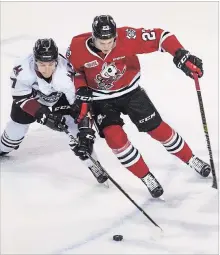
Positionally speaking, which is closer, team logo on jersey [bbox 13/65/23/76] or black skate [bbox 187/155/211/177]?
team logo on jersey [bbox 13/65/23/76]

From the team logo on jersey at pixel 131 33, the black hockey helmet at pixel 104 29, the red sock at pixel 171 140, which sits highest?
the black hockey helmet at pixel 104 29

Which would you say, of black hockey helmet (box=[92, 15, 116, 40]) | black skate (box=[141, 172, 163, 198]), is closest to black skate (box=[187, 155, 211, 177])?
black skate (box=[141, 172, 163, 198])

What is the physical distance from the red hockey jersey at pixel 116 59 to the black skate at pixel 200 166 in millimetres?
588

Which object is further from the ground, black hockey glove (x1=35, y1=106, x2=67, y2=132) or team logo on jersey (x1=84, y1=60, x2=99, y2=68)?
team logo on jersey (x1=84, y1=60, x2=99, y2=68)

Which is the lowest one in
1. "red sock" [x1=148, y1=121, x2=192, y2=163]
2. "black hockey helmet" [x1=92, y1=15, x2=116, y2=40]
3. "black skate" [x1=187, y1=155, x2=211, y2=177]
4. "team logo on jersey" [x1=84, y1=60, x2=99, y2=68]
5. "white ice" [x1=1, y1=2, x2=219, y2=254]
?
"white ice" [x1=1, y1=2, x2=219, y2=254]

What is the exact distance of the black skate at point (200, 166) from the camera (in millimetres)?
3328

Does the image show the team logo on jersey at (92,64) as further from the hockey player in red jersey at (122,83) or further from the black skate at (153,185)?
the black skate at (153,185)

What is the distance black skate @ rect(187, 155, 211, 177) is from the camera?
3328mm

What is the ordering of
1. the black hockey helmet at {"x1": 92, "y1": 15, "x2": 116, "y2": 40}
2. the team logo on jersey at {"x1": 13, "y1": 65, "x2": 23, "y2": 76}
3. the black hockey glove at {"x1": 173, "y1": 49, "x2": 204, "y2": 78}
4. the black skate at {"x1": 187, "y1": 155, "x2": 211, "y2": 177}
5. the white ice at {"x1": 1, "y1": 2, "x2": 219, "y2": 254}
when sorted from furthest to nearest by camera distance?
the black skate at {"x1": 187, "y1": 155, "x2": 211, "y2": 177} < the team logo on jersey at {"x1": 13, "y1": 65, "x2": 23, "y2": 76} < the black hockey glove at {"x1": 173, "y1": 49, "x2": 204, "y2": 78} < the black hockey helmet at {"x1": 92, "y1": 15, "x2": 116, "y2": 40} < the white ice at {"x1": 1, "y1": 2, "x2": 219, "y2": 254}

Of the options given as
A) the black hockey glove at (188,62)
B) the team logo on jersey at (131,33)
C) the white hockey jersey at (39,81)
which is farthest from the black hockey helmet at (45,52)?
the black hockey glove at (188,62)

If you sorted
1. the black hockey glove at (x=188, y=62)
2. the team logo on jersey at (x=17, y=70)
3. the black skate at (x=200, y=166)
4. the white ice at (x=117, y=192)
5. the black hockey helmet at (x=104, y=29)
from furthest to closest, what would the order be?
the black skate at (x=200, y=166) < the team logo on jersey at (x=17, y=70) < the black hockey glove at (x=188, y=62) < the black hockey helmet at (x=104, y=29) < the white ice at (x=117, y=192)

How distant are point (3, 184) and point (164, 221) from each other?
3.60 feet

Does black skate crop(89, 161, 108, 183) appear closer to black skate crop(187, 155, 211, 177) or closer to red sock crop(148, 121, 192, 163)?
red sock crop(148, 121, 192, 163)

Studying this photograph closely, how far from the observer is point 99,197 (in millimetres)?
3260
